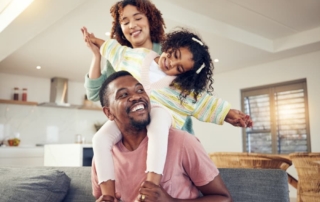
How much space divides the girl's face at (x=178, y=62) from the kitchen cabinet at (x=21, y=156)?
509 cm

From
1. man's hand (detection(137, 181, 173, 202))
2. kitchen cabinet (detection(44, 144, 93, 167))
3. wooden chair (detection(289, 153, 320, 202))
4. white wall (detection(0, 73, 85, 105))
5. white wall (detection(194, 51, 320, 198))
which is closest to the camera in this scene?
man's hand (detection(137, 181, 173, 202))

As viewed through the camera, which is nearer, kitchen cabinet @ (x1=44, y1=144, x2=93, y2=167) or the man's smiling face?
the man's smiling face

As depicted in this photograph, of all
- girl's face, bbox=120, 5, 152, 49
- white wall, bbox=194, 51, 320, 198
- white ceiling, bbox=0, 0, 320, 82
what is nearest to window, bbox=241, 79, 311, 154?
white wall, bbox=194, 51, 320, 198

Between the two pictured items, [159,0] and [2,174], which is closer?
[2,174]

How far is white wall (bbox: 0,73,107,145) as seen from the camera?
247 inches

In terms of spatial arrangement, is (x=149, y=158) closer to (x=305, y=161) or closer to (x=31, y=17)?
(x=305, y=161)

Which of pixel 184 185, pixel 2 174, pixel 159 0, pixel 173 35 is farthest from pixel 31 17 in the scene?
pixel 184 185

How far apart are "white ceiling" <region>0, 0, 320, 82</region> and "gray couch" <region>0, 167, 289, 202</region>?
6.20ft

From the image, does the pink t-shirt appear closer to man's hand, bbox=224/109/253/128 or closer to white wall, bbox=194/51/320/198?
man's hand, bbox=224/109/253/128

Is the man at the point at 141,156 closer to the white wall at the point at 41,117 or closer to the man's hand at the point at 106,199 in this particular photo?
the man's hand at the point at 106,199

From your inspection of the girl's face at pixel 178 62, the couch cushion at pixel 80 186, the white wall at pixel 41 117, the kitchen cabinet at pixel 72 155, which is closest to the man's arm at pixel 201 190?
the girl's face at pixel 178 62

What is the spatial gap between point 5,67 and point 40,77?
2.83 feet

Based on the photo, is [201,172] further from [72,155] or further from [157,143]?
[72,155]

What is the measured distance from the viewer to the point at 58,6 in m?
3.13
